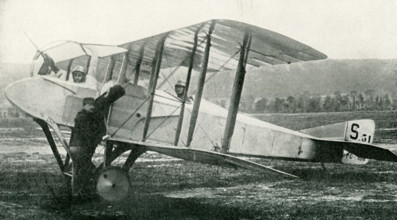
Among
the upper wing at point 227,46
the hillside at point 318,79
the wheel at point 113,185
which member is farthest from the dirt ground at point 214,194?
the hillside at point 318,79

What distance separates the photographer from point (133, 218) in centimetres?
500

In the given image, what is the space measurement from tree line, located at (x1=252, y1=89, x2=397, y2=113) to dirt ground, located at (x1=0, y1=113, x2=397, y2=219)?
41.3 ft

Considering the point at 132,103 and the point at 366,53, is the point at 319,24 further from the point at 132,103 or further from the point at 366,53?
the point at 132,103

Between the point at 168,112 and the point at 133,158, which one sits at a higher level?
the point at 168,112

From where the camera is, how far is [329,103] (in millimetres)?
24234

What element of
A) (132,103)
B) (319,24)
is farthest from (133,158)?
(319,24)

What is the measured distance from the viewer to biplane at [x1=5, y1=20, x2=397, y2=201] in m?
5.84

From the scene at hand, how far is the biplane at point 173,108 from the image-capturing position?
584 cm

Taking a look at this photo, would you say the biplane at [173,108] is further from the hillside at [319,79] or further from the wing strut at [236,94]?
the hillside at [319,79]

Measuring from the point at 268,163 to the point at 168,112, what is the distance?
429 centimetres

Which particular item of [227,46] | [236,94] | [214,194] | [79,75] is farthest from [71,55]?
[214,194]

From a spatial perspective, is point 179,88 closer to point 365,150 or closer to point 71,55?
point 71,55

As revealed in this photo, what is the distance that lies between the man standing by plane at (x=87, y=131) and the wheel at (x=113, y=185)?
12.6 inches

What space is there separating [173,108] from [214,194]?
1.46m
